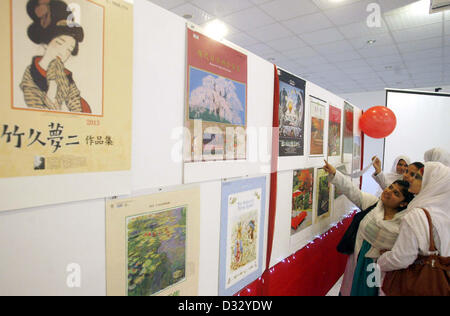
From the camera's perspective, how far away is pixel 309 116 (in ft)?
6.22

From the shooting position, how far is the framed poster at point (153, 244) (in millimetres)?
832

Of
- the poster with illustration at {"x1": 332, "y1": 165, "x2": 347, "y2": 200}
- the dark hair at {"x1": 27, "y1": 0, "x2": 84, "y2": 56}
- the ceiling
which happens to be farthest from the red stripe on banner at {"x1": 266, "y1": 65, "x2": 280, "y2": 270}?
the ceiling

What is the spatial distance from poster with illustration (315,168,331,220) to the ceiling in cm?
226

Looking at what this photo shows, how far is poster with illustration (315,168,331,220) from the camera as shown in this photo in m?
2.15

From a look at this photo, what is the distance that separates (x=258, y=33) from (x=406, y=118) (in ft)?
9.47

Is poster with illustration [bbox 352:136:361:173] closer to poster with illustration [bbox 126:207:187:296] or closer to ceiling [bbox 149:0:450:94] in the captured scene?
ceiling [bbox 149:0:450:94]

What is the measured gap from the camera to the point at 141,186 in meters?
0.89

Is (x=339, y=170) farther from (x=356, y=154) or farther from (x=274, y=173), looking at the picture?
(x=274, y=173)

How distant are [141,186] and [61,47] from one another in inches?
18.0

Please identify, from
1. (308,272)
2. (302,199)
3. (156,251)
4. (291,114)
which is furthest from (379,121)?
(156,251)

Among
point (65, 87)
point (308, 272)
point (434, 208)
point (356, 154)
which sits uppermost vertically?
point (65, 87)

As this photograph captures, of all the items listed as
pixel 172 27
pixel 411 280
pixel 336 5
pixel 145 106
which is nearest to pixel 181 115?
pixel 145 106

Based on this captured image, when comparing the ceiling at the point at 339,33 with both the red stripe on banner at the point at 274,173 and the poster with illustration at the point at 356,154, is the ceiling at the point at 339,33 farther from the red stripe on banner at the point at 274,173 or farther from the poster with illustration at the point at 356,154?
the red stripe on banner at the point at 274,173
